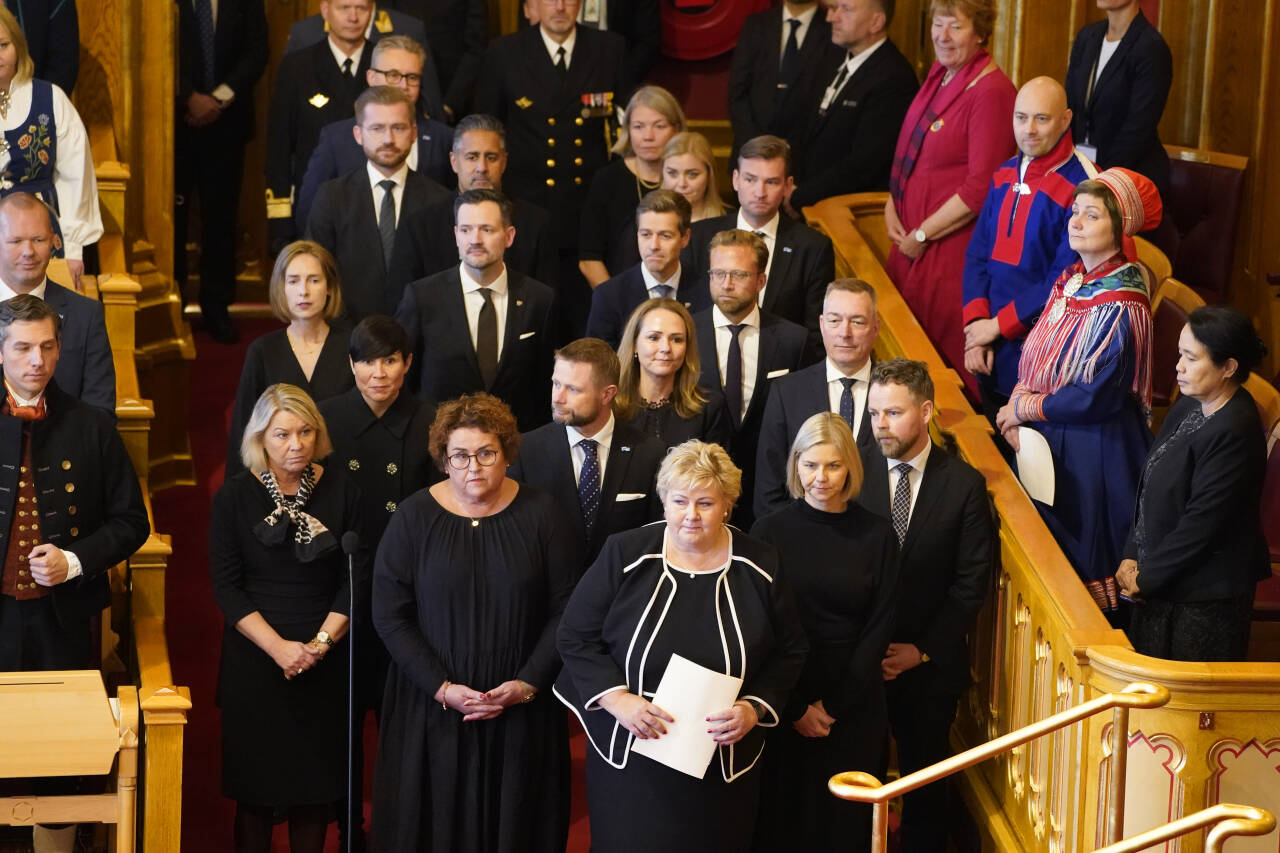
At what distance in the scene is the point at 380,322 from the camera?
195 inches

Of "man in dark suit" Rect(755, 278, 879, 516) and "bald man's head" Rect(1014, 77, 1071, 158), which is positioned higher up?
"bald man's head" Rect(1014, 77, 1071, 158)

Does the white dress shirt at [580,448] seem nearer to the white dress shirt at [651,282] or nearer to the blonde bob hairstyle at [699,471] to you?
the blonde bob hairstyle at [699,471]

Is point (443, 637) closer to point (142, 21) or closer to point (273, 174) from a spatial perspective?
point (273, 174)

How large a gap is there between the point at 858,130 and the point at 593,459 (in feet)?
8.94

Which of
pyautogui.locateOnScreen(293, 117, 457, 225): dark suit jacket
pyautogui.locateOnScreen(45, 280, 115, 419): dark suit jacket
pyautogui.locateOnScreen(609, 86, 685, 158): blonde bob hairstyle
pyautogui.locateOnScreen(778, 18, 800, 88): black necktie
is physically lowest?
pyautogui.locateOnScreen(45, 280, 115, 419): dark suit jacket

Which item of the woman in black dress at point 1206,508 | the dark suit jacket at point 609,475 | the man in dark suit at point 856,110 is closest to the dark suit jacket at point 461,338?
the dark suit jacket at point 609,475

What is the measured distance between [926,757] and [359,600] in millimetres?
1477

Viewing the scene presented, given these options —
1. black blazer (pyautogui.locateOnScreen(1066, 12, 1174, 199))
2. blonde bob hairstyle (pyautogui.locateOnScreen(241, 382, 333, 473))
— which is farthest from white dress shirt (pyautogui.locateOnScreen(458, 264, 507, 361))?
black blazer (pyautogui.locateOnScreen(1066, 12, 1174, 199))

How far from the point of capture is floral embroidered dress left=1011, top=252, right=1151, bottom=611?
4.93 meters

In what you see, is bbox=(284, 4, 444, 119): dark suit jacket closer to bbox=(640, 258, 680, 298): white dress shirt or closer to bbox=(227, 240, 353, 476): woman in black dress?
bbox=(640, 258, 680, 298): white dress shirt

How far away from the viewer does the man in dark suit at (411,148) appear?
6.55 meters

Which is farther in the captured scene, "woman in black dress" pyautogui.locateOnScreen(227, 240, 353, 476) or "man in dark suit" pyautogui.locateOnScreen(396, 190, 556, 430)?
"man in dark suit" pyautogui.locateOnScreen(396, 190, 556, 430)

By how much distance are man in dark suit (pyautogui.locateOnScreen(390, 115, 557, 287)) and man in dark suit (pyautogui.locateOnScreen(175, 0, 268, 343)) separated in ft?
6.89

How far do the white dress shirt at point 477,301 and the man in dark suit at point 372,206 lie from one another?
553 millimetres
